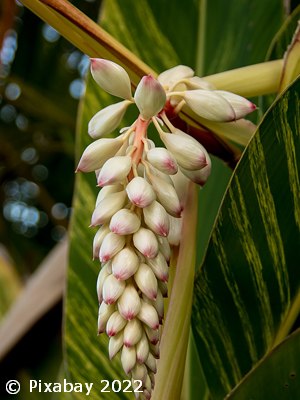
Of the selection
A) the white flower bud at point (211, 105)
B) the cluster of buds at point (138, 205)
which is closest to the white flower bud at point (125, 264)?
the cluster of buds at point (138, 205)

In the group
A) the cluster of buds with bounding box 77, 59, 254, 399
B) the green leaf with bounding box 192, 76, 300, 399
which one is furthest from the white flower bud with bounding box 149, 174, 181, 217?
the green leaf with bounding box 192, 76, 300, 399

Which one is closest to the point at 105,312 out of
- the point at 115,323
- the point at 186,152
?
the point at 115,323

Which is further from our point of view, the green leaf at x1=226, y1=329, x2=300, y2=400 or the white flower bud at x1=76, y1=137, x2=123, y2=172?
the green leaf at x1=226, y1=329, x2=300, y2=400

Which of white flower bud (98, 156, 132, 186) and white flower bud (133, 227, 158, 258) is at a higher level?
white flower bud (98, 156, 132, 186)

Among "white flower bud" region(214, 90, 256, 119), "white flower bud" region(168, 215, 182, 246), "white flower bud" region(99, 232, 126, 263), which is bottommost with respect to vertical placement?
"white flower bud" region(168, 215, 182, 246)

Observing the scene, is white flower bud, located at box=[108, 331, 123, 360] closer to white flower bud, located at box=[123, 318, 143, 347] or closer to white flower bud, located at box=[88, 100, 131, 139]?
white flower bud, located at box=[123, 318, 143, 347]

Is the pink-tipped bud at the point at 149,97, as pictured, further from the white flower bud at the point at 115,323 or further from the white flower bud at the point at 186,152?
the white flower bud at the point at 115,323
